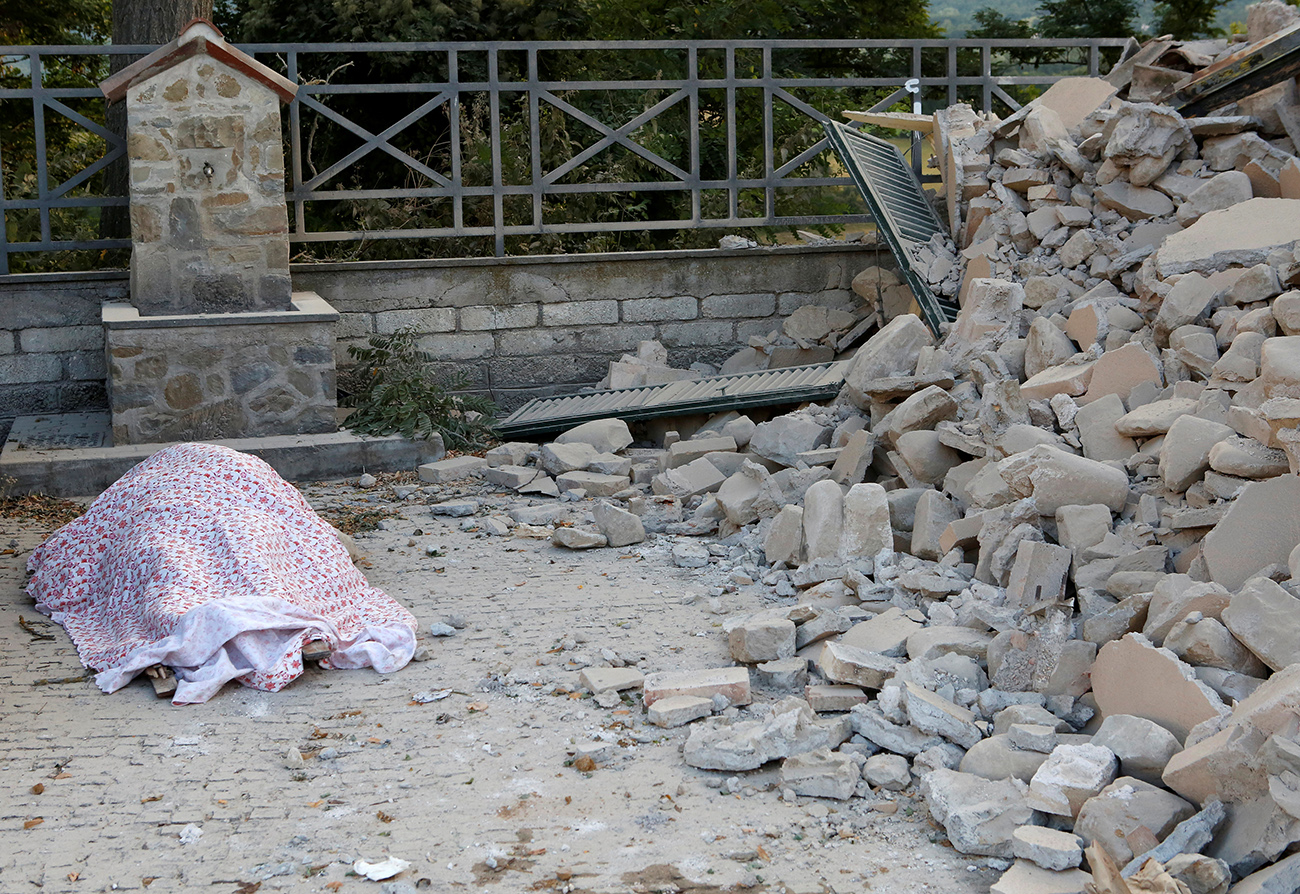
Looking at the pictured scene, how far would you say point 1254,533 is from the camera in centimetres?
400

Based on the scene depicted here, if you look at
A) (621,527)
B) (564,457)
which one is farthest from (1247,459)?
(564,457)

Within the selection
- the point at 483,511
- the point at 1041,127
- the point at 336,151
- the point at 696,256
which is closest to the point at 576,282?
the point at 696,256

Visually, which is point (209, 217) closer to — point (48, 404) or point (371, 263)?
point (371, 263)

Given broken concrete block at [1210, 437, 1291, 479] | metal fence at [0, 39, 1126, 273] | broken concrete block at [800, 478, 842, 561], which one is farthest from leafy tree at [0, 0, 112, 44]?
broken concrete block at [1210, 437, 1291, 479]

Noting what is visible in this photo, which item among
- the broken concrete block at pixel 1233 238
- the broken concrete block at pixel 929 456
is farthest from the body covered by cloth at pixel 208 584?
the broken concrete block at pixel 1233 238

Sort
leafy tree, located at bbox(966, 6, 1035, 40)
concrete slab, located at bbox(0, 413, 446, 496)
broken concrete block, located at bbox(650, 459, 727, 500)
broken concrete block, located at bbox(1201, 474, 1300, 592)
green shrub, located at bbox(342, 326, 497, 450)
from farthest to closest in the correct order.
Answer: leafy tree, located at bbox(966, 6, 1035, 40) → green shrub, located at bbox(342, 326, 497, 450) → concrete slab, located at bbox(0, 413, 446, 496) → broken concrete block, located at bbox(650, 459, 727, 500) → broken concrete block, located at bbox(1201, 474, 1300, 592)

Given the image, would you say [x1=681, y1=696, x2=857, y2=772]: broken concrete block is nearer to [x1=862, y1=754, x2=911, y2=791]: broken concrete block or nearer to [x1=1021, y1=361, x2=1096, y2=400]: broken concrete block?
[x1=862, y1=754, x2=911, y2=791]: broken concrete block

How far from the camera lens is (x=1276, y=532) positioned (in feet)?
13.0

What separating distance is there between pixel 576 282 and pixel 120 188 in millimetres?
3223

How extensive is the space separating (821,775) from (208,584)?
97.2 inches

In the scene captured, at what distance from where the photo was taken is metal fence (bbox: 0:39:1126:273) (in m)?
8.39

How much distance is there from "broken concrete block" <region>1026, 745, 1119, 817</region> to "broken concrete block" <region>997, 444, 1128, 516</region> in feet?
4.93

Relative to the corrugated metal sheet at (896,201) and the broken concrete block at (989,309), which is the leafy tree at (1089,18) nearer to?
the corrugated metal sheet at (896,201)

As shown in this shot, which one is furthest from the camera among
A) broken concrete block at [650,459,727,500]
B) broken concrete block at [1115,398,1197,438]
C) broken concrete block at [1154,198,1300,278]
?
broken concrete block at [650,459,727,500]
